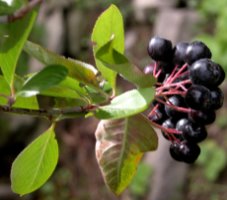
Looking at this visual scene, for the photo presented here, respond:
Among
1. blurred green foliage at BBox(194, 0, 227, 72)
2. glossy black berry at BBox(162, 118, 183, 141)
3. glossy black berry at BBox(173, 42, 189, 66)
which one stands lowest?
blurred green foliage at BBox(194, 0, 227, 72)

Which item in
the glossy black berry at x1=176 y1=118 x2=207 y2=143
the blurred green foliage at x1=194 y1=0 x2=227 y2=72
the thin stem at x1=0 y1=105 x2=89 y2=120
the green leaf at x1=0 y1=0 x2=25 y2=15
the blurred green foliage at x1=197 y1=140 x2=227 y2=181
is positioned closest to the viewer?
the green leaf at x1=0 y1=0 x2=25 y2=15

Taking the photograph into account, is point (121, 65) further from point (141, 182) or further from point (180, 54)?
point (141, 182)

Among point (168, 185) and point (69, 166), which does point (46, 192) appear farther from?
point (168, 185)

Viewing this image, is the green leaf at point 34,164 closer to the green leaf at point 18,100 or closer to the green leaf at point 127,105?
the green leaf at point 18,100

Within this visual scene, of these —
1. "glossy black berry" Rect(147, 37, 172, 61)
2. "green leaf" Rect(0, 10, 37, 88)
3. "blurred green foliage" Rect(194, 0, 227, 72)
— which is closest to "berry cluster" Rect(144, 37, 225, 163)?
"glossy black berry" Rect(147, 37, 172, 61)

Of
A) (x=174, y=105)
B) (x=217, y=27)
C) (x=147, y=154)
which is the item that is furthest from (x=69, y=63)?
(x=217, y=27)

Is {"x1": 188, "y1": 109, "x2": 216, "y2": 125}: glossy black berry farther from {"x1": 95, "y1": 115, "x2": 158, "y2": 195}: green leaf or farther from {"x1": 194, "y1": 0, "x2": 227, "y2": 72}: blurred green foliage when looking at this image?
{"x1": 194, "y1": 0, "x2": 227, "y2": 72}: blurred green foliage
